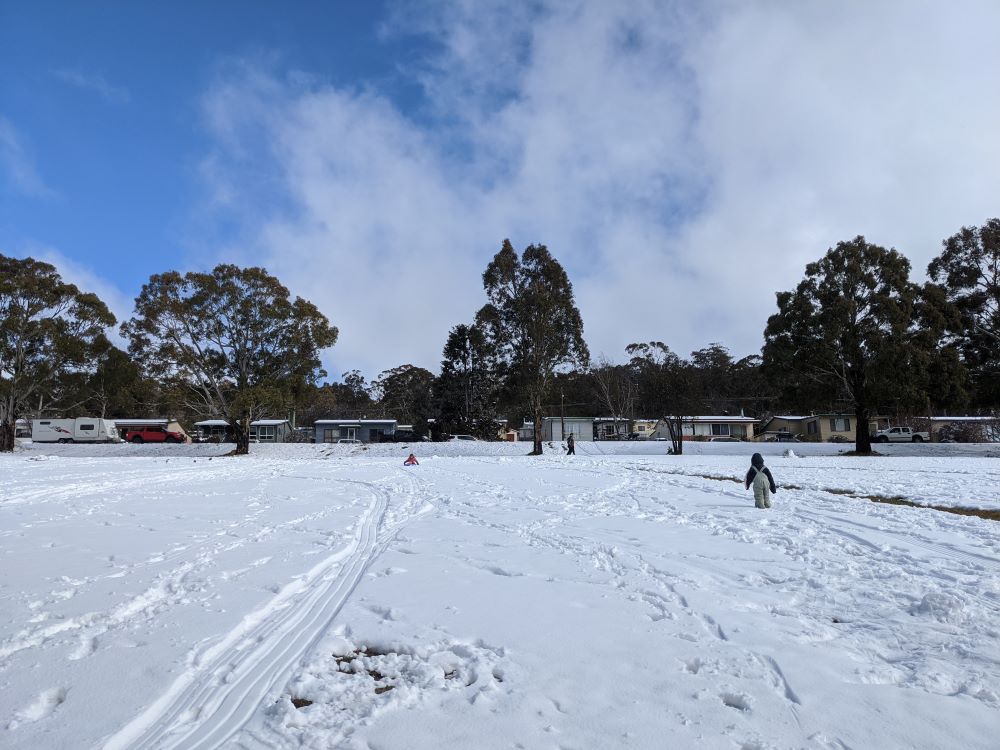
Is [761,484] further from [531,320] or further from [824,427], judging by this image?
[824,427]

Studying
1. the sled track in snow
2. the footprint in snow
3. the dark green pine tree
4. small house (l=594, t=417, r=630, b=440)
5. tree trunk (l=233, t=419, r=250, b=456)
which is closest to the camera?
the sled track in snow

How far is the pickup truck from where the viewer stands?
154ft

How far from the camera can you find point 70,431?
55.7 meters

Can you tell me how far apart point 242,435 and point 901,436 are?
48.9m

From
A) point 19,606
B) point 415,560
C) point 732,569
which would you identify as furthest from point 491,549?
point 19,606

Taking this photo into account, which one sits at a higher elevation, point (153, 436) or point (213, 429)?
point (213, 429)

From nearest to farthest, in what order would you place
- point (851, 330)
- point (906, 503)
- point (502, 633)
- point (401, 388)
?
point (502, 633) → point (906, 503) → point (851, 330) → point (401, 388)

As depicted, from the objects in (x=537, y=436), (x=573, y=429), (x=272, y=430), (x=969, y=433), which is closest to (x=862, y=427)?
(x=969, y=433)

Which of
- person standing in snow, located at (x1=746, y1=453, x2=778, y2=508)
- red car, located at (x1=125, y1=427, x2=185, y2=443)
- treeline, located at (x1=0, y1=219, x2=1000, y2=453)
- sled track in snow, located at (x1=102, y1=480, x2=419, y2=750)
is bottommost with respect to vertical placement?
Answer: red car, located at (x1=125, y1=427, x2=185, y2=443)

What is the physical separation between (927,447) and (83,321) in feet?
171

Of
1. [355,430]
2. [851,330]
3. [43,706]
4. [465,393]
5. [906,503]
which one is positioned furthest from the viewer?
[355,430]

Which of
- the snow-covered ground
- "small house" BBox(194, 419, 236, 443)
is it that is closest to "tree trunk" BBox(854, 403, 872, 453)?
the snow-covered ground

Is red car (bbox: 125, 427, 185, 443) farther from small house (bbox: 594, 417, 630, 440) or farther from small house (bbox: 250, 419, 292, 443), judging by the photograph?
small house (bbox: 594, 417, 630, 440)

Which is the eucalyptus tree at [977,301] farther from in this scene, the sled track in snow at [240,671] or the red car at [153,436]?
the red car at [153,436]
